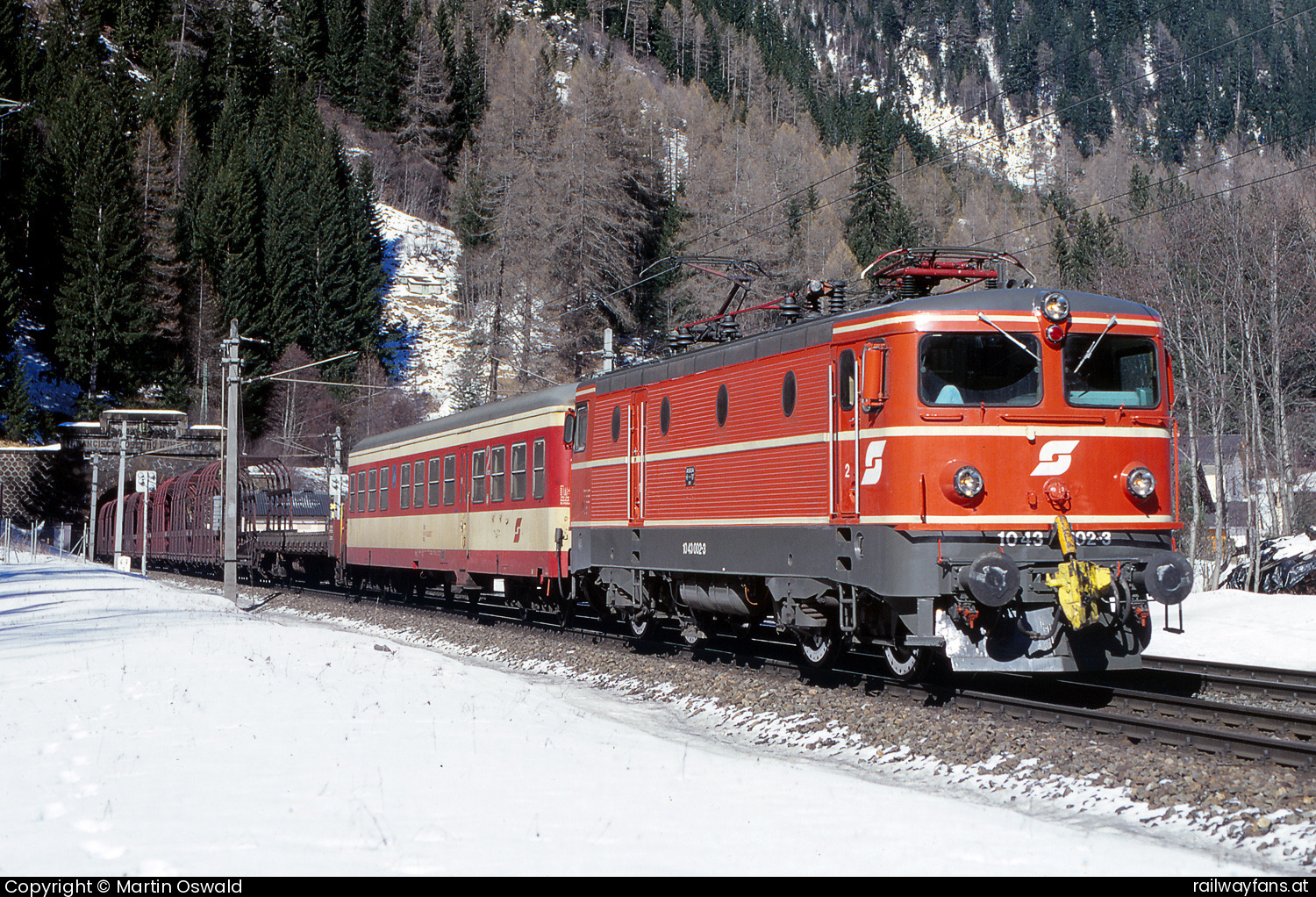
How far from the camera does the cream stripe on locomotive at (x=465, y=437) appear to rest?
67.5 feet

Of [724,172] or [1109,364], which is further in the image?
[724,172]

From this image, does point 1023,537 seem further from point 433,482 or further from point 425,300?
point 425,300

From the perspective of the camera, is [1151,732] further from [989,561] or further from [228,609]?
[228,609]

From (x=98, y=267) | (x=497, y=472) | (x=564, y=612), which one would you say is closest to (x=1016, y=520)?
(x=564, y=612)

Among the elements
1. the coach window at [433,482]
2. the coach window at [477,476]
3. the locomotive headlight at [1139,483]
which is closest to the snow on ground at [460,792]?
A: the locomotive headlight at [1139,483]

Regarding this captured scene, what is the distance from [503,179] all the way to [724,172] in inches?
535

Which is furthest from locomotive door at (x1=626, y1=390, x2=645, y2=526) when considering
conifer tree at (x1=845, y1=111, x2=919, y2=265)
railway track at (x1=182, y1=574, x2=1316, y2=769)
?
conifer tree at (x1=845, y1=111, x2=919, y2=265)

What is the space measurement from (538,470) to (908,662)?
949cm

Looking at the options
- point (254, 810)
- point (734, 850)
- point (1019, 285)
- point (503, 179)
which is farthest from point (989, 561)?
point (503, 179)

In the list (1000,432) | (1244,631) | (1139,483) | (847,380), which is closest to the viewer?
(1000,432)

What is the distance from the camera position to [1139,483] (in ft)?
36.8

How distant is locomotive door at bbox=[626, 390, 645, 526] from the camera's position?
639 inches

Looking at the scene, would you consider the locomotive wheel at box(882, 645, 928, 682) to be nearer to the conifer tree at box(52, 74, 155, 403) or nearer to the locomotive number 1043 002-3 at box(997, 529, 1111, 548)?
the locomotive number 1043 002-3 at box(997, 529, 1111, 548)
